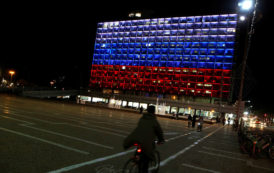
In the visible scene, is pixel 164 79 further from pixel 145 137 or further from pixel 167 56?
pixel 145 137

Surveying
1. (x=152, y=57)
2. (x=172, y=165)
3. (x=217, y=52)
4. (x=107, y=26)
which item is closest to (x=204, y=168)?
(x=172, y=165)

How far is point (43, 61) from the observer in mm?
71062

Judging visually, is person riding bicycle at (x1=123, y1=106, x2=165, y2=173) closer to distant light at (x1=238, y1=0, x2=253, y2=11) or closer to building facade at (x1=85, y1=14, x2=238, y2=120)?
distant light at (x1=238, y1=0, x2=253, y2=11)

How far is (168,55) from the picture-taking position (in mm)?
95688

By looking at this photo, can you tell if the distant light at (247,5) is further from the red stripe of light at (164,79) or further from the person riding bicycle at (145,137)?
the red stripe of light at (164,79)

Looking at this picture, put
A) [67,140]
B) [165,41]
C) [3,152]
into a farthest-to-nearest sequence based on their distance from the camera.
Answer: [165,41] → [67,140] → [3,152]

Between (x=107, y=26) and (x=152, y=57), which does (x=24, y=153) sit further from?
(x=107, y=26)

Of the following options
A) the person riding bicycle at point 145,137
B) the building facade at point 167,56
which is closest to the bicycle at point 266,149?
the person riding bicycle at point 145,137

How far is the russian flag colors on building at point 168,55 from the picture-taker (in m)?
85.2

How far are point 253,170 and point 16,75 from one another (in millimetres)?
80664

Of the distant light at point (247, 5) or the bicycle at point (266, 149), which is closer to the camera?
the bicycle at point (266, 149)

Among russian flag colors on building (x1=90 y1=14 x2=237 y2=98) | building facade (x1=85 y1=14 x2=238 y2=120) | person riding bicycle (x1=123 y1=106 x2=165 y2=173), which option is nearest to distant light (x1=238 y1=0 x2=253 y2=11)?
person riding bicycle (x1=123 y1=106 x2=165 y2=173)

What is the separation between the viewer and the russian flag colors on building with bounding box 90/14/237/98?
8519 cm

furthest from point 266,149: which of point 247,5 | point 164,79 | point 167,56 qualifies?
point 167,56
